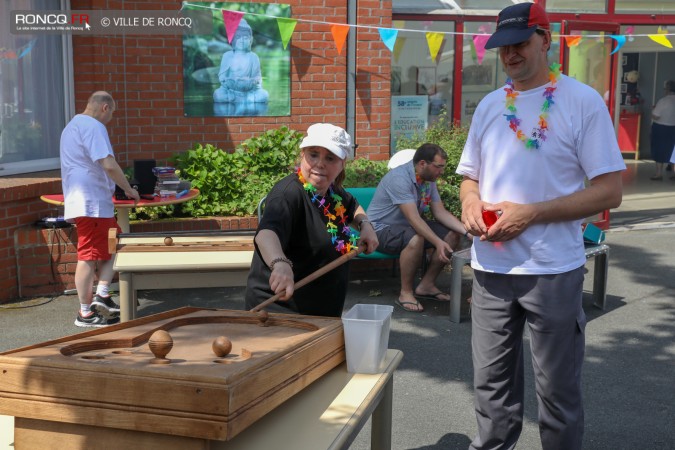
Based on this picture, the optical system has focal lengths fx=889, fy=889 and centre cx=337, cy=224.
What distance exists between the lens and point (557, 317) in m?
3.37

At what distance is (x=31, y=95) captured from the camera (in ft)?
29.0

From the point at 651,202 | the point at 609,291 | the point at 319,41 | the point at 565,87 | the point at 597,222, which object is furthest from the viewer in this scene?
the point at 651,202

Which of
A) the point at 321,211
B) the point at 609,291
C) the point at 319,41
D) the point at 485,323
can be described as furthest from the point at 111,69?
the point at 485,323

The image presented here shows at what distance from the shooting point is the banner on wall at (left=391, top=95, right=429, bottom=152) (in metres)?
11.0

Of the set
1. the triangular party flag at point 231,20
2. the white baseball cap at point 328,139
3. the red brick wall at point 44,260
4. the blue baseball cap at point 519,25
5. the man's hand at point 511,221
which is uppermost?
the triangular party flag at point 231,20

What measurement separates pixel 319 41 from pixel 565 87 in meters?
6.92

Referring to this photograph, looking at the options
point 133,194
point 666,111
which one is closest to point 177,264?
point 133,194

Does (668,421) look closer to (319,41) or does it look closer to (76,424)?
(76,424)

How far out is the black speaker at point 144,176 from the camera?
7.64 m

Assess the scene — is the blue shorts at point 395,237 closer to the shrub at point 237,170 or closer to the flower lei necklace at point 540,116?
the shrub at point 237,170

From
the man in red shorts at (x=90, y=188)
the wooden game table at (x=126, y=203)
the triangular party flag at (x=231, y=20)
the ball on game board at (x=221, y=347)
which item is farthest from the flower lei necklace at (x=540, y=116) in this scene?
the triangular party flag at (x=231, y=20)

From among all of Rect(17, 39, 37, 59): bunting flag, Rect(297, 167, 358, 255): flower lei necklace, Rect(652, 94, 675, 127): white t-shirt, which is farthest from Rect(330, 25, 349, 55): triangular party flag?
Rect(652, 94, 675, 127): white t-shirt

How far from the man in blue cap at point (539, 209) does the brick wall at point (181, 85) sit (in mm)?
5632

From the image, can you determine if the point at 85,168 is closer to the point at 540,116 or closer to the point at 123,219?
the point at 123,219
